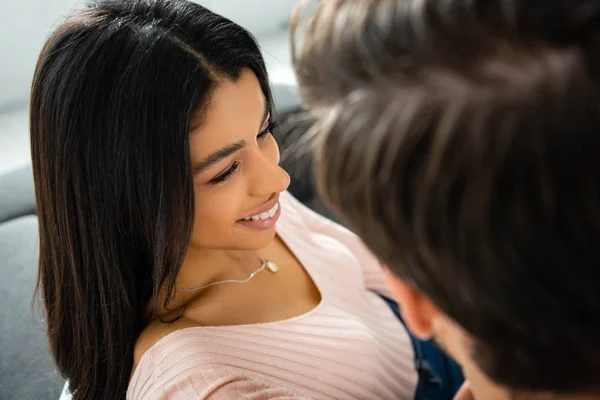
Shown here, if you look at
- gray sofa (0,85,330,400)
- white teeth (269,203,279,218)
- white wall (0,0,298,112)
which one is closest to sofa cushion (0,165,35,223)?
gray sofa (0,85,330,400)

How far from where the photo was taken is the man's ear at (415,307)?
50cm

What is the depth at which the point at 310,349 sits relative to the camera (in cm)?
101

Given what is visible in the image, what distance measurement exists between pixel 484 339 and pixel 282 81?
1538 mm

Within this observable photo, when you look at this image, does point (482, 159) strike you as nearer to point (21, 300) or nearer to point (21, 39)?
point (21, 300)

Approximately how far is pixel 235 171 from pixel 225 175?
0.02 m

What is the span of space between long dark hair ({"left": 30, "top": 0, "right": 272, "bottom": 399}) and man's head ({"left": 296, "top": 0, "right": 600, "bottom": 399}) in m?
0.37

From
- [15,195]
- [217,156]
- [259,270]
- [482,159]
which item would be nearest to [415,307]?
[482,159]

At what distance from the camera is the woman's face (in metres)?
0.83

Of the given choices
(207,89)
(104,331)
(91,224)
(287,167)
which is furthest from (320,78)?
(287,167)

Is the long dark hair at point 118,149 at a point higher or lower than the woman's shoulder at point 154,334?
higher

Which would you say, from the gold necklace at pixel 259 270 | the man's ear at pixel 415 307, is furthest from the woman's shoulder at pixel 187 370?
the man's ear at pixel 415 307

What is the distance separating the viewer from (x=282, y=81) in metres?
1.91

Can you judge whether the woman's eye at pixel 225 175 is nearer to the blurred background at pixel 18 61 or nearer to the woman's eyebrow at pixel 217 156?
the woman's eyebrow at pixel 217 156

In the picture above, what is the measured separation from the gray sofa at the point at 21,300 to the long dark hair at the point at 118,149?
0.73 feet
